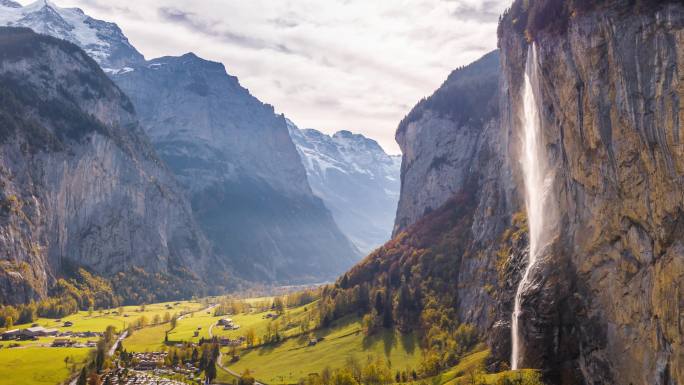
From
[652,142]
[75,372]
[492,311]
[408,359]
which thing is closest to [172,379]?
[75,372]

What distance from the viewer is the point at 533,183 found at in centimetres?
11081

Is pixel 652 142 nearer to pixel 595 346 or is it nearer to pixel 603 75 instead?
pixel 603 75

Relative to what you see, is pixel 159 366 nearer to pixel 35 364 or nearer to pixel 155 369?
pixel 155 369

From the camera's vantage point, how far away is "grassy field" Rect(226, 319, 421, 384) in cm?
15662

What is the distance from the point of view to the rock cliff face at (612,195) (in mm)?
62062

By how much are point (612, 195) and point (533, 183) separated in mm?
37246

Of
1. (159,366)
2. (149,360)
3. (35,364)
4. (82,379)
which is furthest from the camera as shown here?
(149,360)

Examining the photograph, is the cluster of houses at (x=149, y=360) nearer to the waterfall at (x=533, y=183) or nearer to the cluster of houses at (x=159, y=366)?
the cluster of houses at (x=159, y=366)

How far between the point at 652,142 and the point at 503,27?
9341 cm

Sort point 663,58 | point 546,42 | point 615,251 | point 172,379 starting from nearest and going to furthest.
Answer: point 663,58
point 615,251
point 546,42
point 172,379

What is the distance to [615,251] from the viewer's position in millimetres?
73000

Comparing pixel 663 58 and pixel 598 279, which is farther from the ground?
pixel 663 58

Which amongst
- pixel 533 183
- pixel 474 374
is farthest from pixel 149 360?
pixel 533 183

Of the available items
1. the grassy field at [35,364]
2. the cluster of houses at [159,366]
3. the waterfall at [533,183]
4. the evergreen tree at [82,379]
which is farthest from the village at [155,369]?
the waterfall at [533,183]
